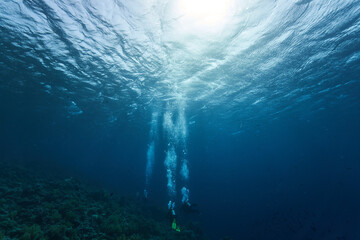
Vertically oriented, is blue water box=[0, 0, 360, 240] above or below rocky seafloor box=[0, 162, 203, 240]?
above

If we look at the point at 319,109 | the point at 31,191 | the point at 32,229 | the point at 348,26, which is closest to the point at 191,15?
the point at 348,26

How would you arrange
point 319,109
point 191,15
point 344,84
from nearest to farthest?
1. point 191,15
2. point 344,84
3. point 319,109

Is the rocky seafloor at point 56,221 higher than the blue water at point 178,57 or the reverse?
the reverse

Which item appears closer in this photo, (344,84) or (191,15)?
(191,15)

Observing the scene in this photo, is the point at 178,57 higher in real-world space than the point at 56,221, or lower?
higher

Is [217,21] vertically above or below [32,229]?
above

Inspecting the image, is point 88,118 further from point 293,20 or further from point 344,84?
point 344,84

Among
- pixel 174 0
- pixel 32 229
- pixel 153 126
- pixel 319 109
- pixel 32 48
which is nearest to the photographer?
pixel 32 229

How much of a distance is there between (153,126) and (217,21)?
2641 centimetres

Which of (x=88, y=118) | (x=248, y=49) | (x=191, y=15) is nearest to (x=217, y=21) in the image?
(x=191, y=15)

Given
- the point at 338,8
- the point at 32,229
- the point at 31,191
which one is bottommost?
the point at 32,229

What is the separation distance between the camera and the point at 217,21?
31.4ft

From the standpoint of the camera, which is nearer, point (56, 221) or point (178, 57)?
point (56, 221)

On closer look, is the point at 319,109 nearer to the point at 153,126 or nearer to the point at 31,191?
the point at 153,126
